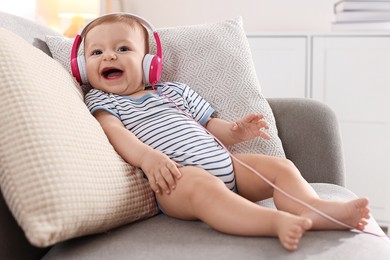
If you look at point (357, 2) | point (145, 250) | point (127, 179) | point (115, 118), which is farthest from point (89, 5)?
point (145, 250)

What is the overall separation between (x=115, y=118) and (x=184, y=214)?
30cm

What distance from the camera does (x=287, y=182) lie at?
0.99 metres

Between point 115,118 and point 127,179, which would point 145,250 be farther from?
point 115,118

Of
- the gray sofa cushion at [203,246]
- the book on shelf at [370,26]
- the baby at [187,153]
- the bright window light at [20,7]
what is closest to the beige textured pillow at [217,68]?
the baby at [187,153]

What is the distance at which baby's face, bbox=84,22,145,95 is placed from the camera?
47.8 inches

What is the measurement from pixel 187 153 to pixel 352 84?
1.32m

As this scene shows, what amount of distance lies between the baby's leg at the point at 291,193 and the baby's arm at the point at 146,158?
0.16 m

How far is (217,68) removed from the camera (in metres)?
1.33

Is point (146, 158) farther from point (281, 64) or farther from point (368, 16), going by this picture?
point (368, 16)

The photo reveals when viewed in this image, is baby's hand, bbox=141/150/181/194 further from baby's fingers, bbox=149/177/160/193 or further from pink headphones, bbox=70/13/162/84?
pink headphones, bbox=70/13/162/84

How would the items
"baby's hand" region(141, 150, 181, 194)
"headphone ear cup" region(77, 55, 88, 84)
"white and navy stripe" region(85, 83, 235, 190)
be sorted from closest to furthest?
"baby's hand" region(141, 150, 181, 194) < "white and navy stripe" region(85, 83, 235, 190) < "headphone ear cup" region(77, 55, 88, 84)

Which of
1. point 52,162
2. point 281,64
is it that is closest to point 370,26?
point 281,64

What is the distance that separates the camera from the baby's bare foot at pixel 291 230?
79cm

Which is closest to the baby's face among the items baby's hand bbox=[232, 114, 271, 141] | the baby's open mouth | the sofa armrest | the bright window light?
the baby's open mouth
